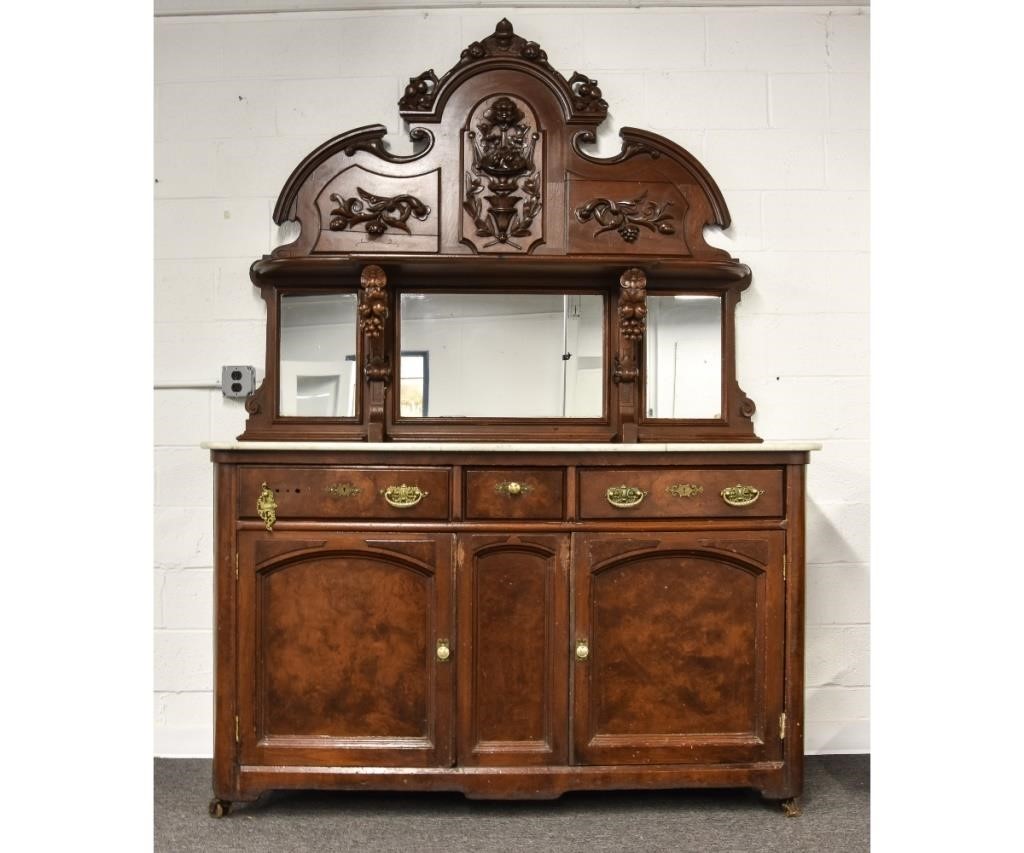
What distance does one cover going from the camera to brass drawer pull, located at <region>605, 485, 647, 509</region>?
2090 mm

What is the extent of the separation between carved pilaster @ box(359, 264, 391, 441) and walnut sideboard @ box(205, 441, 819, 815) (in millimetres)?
358

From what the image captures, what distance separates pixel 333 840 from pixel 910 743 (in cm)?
197

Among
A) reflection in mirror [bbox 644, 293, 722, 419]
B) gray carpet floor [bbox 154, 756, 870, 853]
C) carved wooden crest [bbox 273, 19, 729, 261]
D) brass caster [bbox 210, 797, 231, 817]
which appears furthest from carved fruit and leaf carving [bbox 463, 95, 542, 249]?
brass caster [bbox 210, 797, 231, 817]

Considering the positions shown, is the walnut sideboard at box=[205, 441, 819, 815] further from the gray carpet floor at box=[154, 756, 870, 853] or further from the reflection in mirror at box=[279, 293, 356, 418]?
the reflection in mirror at box=[279, 293, 356, 418]

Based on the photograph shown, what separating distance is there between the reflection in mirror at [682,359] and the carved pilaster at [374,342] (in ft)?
2.97

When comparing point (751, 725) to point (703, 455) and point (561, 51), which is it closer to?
point (703, 455)

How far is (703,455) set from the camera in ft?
6.88

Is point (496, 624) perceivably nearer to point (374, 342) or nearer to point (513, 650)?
point (513, 650)

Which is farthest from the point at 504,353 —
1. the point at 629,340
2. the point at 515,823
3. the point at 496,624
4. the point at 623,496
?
the point at 515,823

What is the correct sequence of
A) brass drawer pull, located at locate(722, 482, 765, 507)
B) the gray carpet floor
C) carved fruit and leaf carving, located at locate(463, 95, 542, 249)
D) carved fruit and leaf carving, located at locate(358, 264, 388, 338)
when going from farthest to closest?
carved fruit and leaf carving, located at locate(463, 95, 542, 249) → carved fruit and leaf carving, located at locate(358, 264, 388, 338) → brass drawer pull, located at locate(722, 482, 765, 507) → the gray carpet floor

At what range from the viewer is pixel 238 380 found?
2574 mm

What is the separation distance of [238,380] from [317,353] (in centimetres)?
30

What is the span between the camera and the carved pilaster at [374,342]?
2.32 metres
